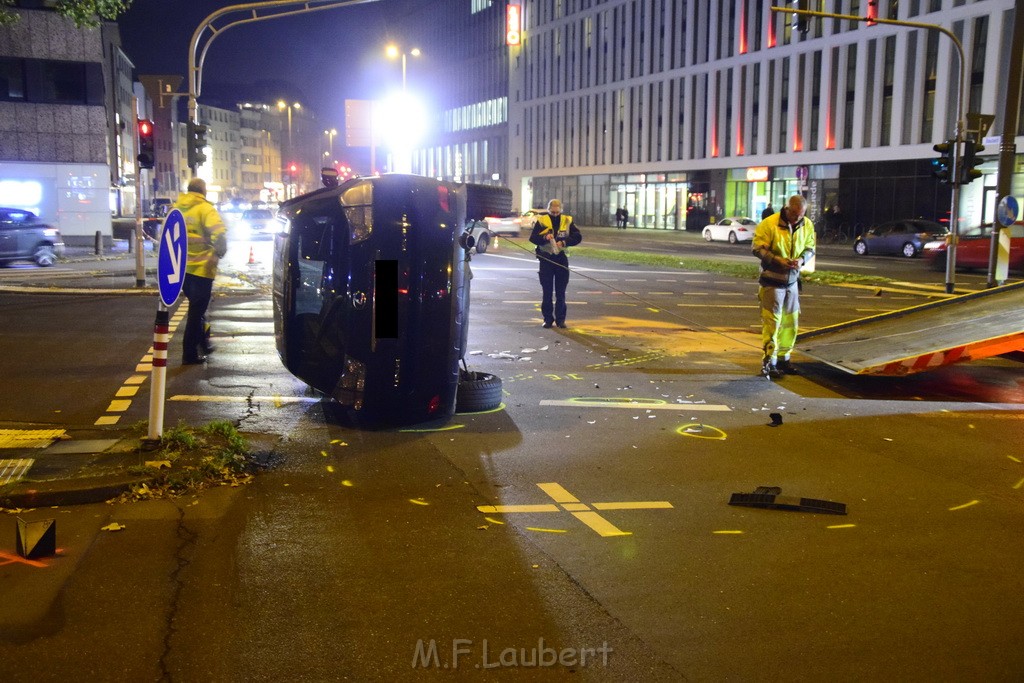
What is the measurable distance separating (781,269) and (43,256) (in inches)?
952

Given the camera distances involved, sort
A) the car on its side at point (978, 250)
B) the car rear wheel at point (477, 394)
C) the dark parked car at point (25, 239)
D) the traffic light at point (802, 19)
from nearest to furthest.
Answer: the car rear wheel at point (477, 394) → the traffic light at point (802, 19) → the dark parked car at point (25, 239) → the car on its side at point (978, 250)

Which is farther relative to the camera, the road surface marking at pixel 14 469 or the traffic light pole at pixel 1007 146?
the traffic light pole at pixel 1007 146

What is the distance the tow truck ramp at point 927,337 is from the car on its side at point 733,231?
37.3m

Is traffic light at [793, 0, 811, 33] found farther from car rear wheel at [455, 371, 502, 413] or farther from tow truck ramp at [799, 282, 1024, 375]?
car rear wheel at [455, 371, 502, 413]

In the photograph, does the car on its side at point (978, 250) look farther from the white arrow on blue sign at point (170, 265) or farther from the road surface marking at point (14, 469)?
the road surface marking at point (14, 469)

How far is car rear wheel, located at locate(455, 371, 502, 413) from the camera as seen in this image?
29.5 feet

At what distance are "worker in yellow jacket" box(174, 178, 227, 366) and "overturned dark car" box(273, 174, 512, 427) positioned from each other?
3.41 metres

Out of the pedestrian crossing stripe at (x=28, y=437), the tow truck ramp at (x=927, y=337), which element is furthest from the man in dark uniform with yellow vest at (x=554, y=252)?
the pedestrian crossing stripe at (x=28, y=437)

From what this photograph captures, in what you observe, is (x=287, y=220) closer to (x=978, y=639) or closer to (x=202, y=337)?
(x=202, y=337)

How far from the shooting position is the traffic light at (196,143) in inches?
873

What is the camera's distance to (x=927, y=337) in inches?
424

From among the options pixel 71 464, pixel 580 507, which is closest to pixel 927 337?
pixel 580 507

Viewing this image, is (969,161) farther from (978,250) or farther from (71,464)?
(71,464)

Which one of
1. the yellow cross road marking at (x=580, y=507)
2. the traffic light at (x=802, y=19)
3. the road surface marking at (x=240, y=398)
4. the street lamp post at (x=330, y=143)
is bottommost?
the yellow cross road marking at (x=580, y=507)
